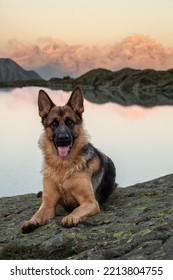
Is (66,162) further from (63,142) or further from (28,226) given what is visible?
(28,226)

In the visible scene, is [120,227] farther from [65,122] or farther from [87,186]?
[65,122]

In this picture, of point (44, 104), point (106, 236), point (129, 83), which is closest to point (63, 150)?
point (44, 104)

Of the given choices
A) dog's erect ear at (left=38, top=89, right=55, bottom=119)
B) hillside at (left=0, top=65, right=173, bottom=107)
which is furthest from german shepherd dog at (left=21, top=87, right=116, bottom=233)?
hillside at (left=0, top=65, right=173, bottom=107)

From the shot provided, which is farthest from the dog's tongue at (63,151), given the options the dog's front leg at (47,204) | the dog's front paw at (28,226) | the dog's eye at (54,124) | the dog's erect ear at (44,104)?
the dog's front paw at (28,226)

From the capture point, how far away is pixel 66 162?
9.66 meters

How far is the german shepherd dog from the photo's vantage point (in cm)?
925

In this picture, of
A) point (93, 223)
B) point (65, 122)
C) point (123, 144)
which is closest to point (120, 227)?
point (93, 223)

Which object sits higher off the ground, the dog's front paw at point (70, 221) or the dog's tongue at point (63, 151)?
the dog's tongue at point (63, 151)

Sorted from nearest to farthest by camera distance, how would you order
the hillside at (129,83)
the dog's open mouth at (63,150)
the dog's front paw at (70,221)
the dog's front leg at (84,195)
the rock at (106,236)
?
1. the rock at (106,236)
2. the dog's front paw at (70,221)
3. the dog's front leg at (84,195)
4. the dog's open mouth at (63,150)
5. the hillside at (129,83)

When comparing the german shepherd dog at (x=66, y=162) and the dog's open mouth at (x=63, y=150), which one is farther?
the dog's open mouth at (x=63, y=150)

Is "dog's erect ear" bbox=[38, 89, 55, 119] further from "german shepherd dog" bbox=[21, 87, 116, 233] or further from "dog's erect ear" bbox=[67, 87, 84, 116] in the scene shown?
"dog's erect ear" bbox=[67, 87, 84, 116]

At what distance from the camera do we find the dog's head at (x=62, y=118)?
9.21m

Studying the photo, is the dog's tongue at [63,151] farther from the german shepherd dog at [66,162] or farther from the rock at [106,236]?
the rock at [106,236]
